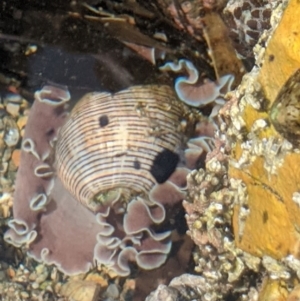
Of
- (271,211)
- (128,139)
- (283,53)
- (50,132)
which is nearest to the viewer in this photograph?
(283,53)

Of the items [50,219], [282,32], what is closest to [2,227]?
[50,219]

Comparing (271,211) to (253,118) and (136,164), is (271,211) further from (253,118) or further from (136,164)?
(136,164)

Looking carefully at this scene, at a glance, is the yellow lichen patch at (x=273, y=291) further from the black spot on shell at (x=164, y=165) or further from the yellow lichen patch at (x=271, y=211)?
the black spot on shell at (x=164, y=165)

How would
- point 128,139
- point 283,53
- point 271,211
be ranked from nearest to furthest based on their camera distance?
point 283,53, point 271,211, point 128,139

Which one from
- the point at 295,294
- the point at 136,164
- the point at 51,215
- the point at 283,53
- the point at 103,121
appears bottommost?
the point at 51,215

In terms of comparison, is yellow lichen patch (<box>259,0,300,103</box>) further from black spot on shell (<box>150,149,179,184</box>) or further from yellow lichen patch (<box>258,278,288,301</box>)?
black spot on shell (<box>150,149,179,184</box>)

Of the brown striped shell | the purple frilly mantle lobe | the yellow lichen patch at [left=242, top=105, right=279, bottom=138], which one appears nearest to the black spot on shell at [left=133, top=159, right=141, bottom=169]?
the brown striped shell

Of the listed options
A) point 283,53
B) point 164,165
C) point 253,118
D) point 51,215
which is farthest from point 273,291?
point 51,215
